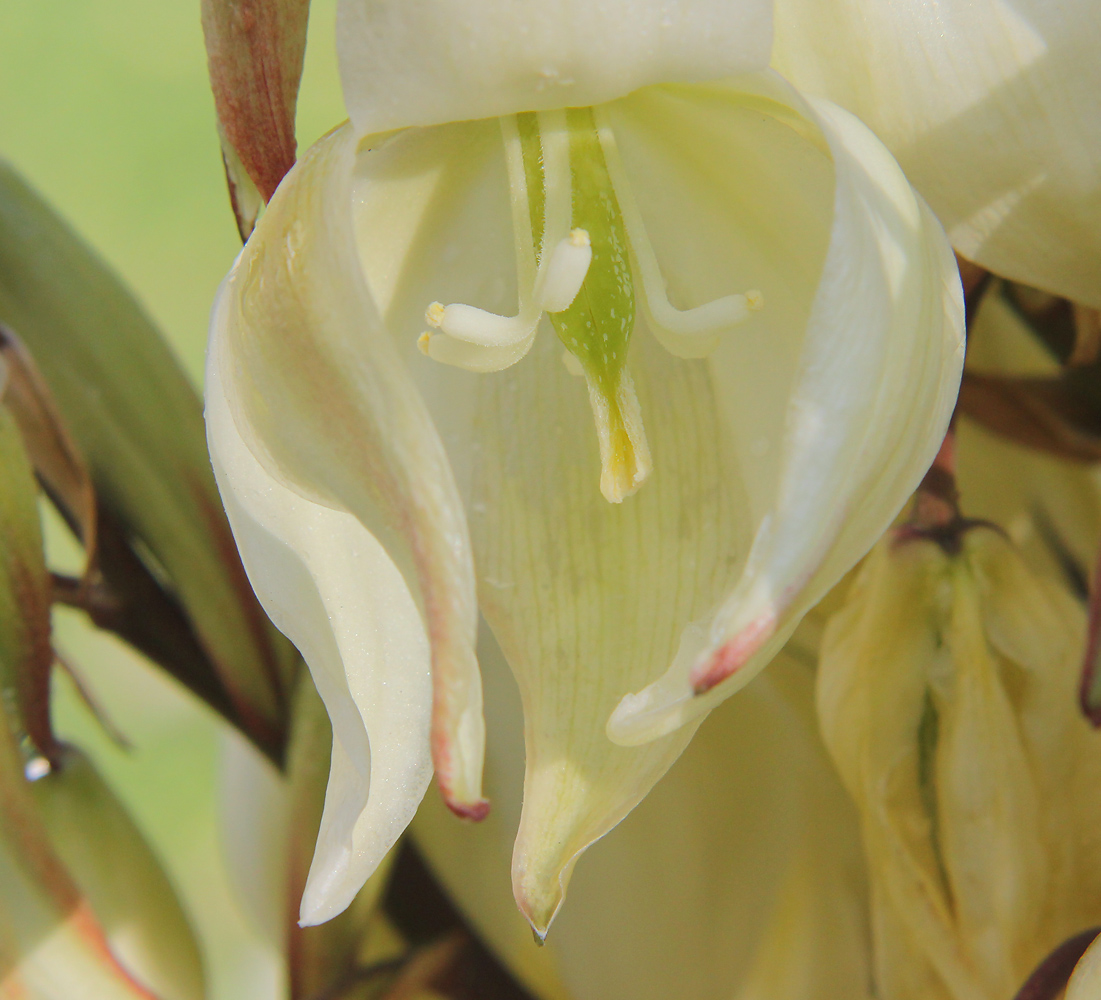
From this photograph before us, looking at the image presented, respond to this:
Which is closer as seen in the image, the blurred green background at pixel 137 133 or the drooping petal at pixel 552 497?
the drooping petal at pixel 552 497

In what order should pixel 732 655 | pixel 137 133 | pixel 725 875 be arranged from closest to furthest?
1. pixel 732 655
2. pixel 725 875
3. pixel 137 133

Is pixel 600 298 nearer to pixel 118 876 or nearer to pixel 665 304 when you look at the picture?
pixel 665 304

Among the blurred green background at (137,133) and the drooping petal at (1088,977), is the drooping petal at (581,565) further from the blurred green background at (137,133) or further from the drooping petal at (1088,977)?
the blurred green background at (137,133)

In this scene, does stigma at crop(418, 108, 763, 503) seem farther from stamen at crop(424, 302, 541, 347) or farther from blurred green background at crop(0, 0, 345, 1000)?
blurred green background at crop(0, 0, 345, 1000)

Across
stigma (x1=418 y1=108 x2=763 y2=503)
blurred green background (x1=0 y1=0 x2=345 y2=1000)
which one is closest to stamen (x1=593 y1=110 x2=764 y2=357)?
stigma (x1=418 y1=108 x2=763 y2=503)

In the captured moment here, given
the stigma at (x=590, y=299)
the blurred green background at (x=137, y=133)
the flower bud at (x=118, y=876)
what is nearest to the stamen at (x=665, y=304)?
the stigma at (x=590, y=299)

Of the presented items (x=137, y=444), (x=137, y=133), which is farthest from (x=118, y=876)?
(x=137, y=133)
